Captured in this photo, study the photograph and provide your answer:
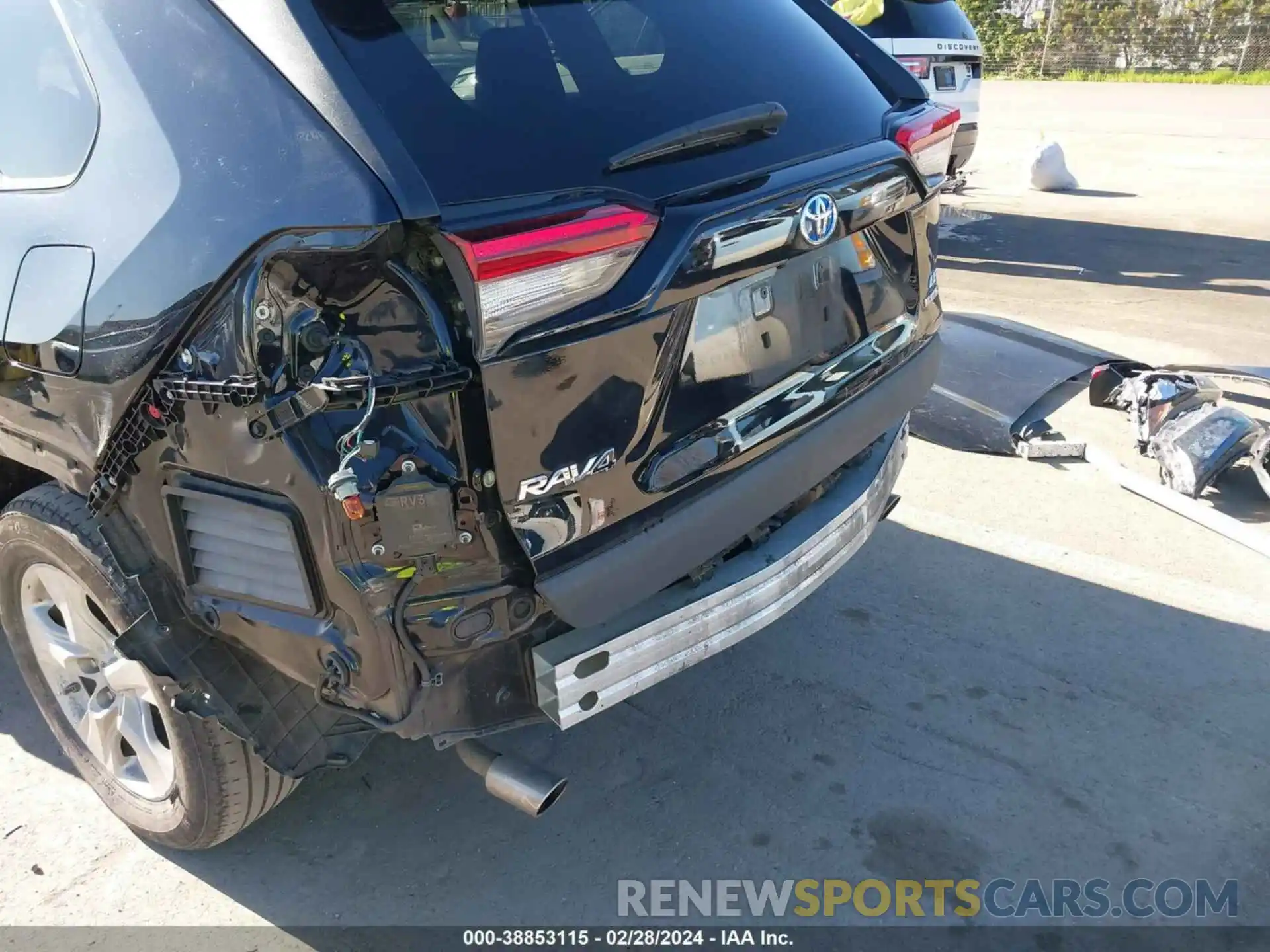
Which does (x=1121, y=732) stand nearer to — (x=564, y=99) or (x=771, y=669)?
(x=771, y=669)

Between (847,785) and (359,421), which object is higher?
(359,421)

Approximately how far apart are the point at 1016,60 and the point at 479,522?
2906 centimetres

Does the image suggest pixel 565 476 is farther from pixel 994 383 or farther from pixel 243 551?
pixel 994 383

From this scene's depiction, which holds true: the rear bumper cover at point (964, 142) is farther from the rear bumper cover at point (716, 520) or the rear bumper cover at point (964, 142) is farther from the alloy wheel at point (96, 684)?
the alloy wheel at point (96, 684)

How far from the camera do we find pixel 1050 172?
11.6m

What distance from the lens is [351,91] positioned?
6.16 feet

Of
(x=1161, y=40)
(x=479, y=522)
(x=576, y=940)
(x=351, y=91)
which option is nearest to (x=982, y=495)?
(x=576, y=940)

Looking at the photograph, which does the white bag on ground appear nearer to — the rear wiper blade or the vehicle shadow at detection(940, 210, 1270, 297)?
the vehicle shadow at detection(940, 210, 1270, 297)

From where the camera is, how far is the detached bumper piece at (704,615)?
83.7 inches

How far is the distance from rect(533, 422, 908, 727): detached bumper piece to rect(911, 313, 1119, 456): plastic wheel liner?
236cm

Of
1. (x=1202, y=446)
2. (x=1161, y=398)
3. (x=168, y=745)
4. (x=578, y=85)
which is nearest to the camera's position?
(x=578, y=85)

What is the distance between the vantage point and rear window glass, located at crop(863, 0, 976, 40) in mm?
9062

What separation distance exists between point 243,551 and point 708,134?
133 centimetres

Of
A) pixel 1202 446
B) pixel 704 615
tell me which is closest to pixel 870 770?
pixel 704 615
